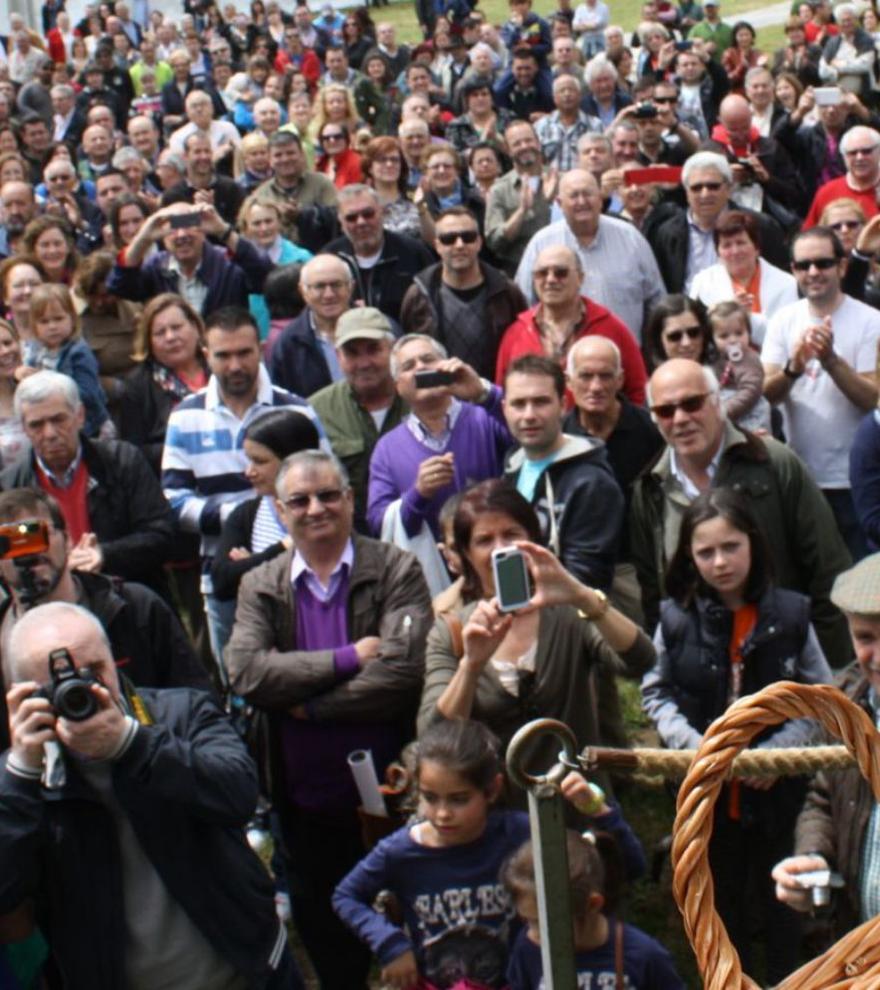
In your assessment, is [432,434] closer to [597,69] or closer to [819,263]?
[819,263]

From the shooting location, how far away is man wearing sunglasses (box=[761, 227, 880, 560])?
6477mm

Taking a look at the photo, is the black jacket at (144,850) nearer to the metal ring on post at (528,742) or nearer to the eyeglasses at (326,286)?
the metal ring on post at (528,742)

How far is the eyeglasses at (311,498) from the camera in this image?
4938mm

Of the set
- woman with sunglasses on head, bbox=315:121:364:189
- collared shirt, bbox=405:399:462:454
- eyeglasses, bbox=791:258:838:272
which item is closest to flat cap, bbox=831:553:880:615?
collared shirt, bbox=405:399:462:454

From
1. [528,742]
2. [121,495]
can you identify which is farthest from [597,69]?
[528,742]

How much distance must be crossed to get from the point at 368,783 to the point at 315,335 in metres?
3.13

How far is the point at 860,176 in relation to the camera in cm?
920

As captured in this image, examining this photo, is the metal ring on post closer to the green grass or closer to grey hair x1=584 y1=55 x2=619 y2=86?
grey hair x1=584 y1=55 x2=619 y2=86

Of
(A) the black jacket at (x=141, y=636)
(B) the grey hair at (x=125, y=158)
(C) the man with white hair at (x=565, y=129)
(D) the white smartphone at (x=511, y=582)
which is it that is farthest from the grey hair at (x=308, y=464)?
(B) the grey hair at (x=125, y=158)

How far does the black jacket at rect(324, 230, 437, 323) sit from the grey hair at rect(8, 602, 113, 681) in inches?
181

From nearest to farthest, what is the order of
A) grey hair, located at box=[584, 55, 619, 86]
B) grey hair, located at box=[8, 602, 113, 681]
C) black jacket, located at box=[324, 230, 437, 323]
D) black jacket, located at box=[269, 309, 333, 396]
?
grey hair, located at box=[8, 602, 113, 681] → black jacket, located at box=[269, 309, 333, 396] → black jacket, located at box=[324, 230, 437, 323] → grey hair, located at box=[584, 55, 619, 86]

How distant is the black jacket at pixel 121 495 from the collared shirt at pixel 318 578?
1.13 m

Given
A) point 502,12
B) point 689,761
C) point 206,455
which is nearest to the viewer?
point 689,761

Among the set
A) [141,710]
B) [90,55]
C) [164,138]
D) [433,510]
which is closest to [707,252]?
[433,510]
